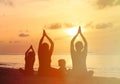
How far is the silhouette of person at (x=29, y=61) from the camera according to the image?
2.84 metres

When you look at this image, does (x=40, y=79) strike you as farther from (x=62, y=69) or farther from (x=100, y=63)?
(x=100, y=63)

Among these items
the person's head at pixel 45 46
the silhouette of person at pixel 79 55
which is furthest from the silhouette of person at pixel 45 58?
the silhouette of person at pixel 79 55

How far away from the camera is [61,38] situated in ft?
9.16

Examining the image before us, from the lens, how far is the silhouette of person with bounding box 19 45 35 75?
2.84 meters

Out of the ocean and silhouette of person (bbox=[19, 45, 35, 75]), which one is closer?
the ocean

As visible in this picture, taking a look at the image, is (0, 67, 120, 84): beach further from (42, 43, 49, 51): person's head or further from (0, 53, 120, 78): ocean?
(42, 43, 49, 51): person's head

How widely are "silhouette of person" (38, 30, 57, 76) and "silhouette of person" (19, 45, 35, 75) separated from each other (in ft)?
0.29

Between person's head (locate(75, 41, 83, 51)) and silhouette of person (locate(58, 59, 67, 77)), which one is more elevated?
person's head (locate(75, 41, 83, 51))

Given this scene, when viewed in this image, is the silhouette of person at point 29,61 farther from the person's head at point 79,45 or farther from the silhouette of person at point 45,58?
the person's head at point 79,45

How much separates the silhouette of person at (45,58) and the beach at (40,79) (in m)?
0.06

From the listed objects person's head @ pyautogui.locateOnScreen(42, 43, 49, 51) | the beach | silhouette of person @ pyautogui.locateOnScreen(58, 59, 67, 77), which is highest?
person's head @ pyautogui.locateOnScreen(42, 43, 49, 51)

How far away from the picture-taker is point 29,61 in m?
2.88

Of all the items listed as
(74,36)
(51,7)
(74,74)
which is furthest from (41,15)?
(74,74)

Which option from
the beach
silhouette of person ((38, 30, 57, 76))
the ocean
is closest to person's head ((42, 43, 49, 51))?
silhouette of person ((38, 30, 57, 76))
